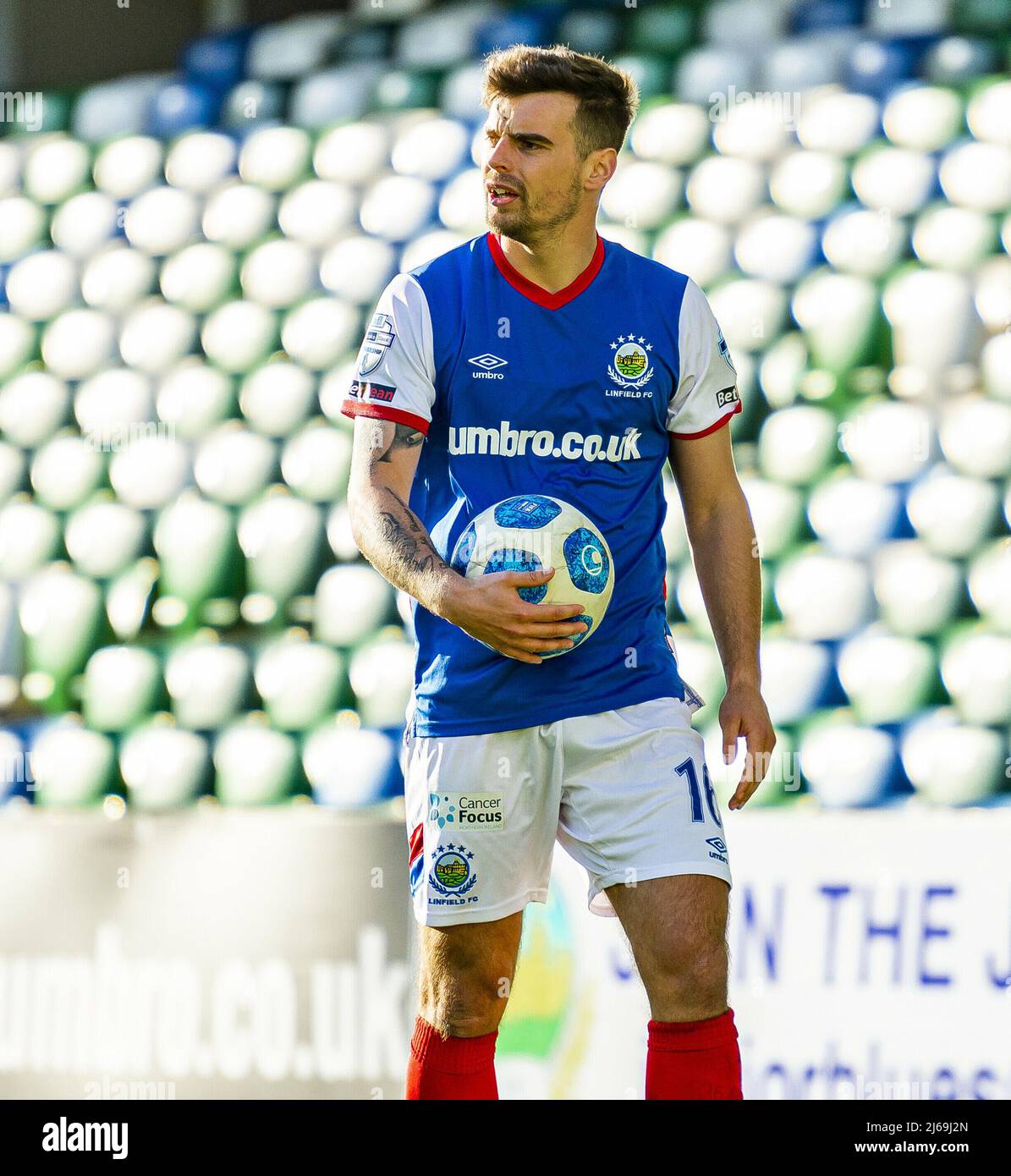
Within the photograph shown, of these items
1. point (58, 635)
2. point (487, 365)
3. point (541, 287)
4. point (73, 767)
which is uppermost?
point (541, 287)

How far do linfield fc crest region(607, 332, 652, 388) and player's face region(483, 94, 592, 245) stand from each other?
0.19 m

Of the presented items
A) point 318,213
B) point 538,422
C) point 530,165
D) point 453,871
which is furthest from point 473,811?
point 318,213

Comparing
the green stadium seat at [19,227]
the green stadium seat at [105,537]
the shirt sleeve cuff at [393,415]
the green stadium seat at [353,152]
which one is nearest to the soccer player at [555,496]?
the shirt sleeve cuff at [393,415]

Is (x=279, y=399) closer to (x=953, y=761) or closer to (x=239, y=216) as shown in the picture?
(x=239, y=216)

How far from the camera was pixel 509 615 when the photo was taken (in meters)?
1.93

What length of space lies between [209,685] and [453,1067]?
2180 mm

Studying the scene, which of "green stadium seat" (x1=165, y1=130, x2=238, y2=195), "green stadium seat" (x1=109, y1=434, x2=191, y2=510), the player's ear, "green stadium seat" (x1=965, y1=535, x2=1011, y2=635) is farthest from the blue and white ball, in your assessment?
"green stadium seat" (x1=165, y1=130, x2=238, y2=195)

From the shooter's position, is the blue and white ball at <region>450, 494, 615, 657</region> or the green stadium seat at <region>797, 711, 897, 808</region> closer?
the blue and white ball at <region>450, 494, 615, 657</region>

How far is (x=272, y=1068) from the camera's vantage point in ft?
11.4

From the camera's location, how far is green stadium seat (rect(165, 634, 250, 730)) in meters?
4.19

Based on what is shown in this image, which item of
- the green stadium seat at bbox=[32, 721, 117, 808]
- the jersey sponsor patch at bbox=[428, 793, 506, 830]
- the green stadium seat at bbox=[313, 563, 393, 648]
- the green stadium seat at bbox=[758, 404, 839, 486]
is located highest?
the green stadium seat at bbox=[758, 404, 839, 486]

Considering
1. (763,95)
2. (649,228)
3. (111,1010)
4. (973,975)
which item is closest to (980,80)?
(763,95)

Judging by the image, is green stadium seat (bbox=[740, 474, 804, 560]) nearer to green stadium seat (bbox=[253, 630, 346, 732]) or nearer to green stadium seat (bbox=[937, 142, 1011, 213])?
green stadium seat (bbox=[937, 142, 1011, 213])

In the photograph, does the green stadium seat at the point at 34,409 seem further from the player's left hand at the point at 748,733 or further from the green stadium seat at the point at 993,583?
the player's left hand at the point at 748,733
